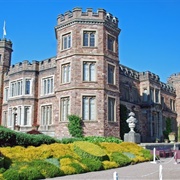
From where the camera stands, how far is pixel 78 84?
24.0 meters

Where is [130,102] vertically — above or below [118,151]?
above

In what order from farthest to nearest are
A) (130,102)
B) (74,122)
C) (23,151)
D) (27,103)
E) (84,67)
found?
(130,102)
(27,103)
(84,67)
(74,122)
(23,151)

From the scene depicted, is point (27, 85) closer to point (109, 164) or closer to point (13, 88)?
point (13, 88)

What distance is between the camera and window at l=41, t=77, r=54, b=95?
2981cm

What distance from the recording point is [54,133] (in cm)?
2598

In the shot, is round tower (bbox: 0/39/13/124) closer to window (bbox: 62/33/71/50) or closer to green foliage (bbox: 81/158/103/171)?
window (bbox: 62/33/71/50)

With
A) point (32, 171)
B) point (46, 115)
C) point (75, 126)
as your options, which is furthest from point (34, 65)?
point (32, 171)

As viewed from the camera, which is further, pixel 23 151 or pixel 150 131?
pixel 150 131

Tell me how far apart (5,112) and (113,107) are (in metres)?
16.0

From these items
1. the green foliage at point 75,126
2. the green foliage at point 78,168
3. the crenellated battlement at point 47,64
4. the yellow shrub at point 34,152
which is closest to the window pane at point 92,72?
the green foliage at point 75,126

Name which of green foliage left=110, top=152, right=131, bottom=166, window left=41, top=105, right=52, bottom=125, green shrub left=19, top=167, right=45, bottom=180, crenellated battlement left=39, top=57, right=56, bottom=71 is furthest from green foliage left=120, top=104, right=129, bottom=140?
green shrub left=19, top=167, right=45, bottom=180

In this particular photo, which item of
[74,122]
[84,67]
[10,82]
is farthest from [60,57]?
[10,82]

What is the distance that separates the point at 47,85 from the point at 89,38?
8129 millimetres

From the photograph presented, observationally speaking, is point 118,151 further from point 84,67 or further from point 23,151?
point 84,67
